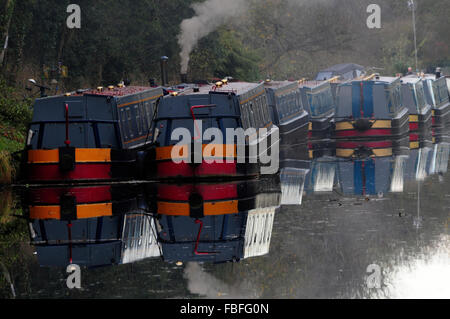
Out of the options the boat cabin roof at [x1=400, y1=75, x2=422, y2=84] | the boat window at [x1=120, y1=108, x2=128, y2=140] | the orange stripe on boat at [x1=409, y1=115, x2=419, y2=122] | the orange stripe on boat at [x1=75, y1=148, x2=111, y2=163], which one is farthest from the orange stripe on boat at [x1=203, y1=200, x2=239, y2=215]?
the boat cabin roof at [x1=400, y1=75, x2=422, y2=84]

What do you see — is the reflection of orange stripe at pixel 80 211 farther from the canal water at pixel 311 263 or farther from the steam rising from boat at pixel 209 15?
the steam rising from boat at pixel 209 15

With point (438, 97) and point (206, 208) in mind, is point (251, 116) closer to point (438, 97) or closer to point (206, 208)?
point (206, 208)

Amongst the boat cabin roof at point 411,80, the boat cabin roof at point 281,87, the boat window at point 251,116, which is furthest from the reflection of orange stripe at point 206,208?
the boat cabin roof at point 411,80

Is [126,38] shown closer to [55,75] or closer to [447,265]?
[55,75]

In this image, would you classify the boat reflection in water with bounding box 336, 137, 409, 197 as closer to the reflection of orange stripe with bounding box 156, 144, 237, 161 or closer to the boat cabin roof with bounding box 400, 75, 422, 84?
the reflection of orange stripe with bounding box 156, 144, 237, 161

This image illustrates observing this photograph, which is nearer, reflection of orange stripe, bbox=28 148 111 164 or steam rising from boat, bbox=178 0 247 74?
reflection of orange stripe, bbox=28 148 111 164

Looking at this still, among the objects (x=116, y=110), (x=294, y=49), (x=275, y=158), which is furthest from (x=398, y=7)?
(x=116, y=110)
